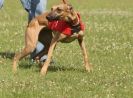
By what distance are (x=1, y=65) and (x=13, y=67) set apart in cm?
49

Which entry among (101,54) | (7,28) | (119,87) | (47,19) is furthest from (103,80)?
(7,28)

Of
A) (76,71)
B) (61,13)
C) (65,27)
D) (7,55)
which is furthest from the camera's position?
(7,55)

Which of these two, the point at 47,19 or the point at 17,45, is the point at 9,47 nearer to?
the point at 17,45

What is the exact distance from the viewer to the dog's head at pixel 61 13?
9.59m

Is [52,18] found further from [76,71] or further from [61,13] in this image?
[76,71]

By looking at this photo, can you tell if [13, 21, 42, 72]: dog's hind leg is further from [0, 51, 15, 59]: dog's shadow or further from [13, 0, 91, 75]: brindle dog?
[0, 51, 15, 59]: dog's shadow

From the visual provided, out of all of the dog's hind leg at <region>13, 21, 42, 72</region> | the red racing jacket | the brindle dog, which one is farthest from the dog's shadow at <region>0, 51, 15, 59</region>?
the red racing jacket

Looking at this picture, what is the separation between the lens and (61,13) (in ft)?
31.8

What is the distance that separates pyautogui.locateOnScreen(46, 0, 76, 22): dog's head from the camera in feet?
31.5

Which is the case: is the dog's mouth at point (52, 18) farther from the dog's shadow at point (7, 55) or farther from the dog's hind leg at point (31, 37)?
the dog's shadow at point (7, 55)

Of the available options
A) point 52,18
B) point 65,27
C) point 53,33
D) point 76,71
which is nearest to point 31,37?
point 53,33

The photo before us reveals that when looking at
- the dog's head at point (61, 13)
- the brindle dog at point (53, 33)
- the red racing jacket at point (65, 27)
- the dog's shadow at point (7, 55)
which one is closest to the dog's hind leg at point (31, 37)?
the brindle dog at point (53, 33)

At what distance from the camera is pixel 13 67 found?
10.3m

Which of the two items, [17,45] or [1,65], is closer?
[1,65]
